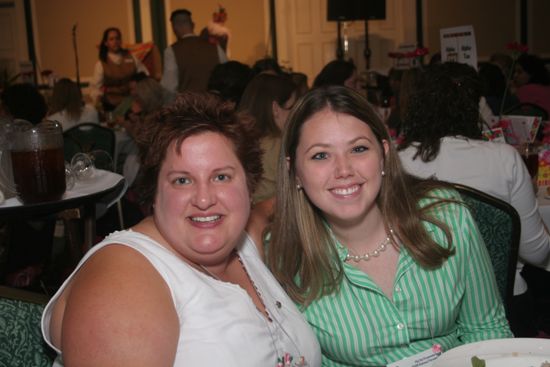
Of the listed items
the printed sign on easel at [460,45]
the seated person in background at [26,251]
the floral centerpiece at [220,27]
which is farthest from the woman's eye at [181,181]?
the floral centerpiece at [220,27]

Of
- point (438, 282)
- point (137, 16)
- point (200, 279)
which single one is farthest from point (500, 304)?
point (137, 16)

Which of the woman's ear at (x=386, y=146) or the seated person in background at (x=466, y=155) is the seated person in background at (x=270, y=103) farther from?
the woman's ear at (x=386, y=146)

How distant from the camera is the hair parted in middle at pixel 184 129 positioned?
1.40m

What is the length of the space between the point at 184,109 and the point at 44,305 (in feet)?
1.64

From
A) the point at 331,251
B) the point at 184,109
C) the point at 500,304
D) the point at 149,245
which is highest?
the point at 184,109

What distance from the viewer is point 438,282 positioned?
166 centimetres

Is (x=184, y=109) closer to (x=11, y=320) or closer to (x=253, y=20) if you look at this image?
(x=11, y=320)

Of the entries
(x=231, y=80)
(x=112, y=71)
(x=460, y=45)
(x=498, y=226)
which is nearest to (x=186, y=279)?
(x=498, y=226)

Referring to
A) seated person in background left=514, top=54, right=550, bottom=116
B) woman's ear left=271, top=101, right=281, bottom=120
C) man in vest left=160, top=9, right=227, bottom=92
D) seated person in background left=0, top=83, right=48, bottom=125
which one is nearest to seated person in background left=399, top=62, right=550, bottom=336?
woman's ear left=271, top=101, right=281, bottom=120

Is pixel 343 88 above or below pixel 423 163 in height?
above

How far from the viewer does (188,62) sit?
6582 mm

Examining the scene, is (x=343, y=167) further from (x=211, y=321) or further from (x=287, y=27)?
(x=287, y=27)

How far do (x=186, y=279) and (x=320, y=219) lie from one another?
57cm

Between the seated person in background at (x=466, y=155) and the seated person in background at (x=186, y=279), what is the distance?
1117mm
